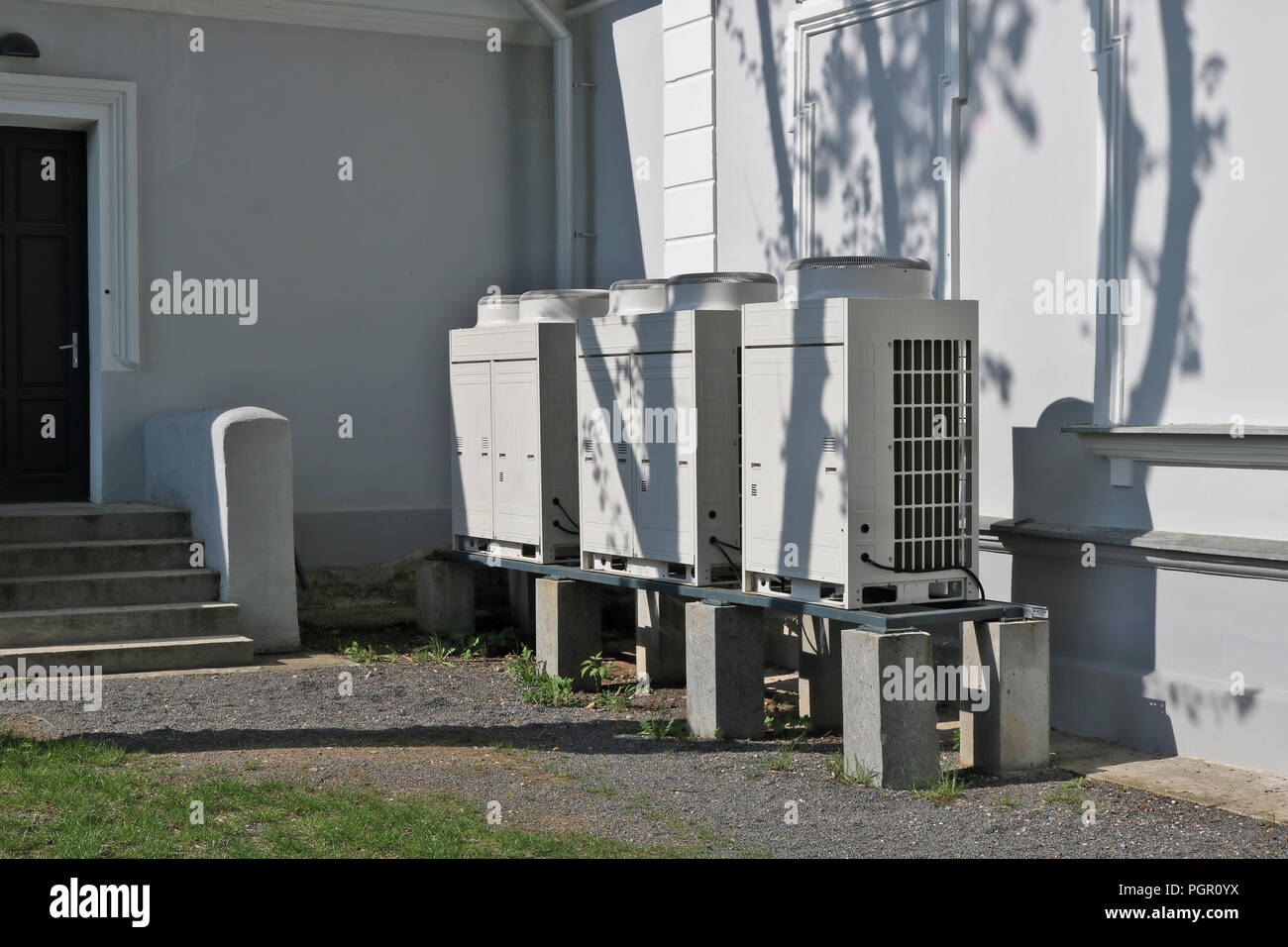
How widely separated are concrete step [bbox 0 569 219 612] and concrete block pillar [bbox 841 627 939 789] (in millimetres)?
4825

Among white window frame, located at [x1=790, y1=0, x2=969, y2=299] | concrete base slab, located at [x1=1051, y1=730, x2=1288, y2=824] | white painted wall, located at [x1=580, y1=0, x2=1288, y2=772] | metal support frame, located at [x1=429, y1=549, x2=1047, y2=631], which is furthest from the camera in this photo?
white window frame, located at [x1=790, y1=0, x2=969, y2=299]

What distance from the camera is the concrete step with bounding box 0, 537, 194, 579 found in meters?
9.55

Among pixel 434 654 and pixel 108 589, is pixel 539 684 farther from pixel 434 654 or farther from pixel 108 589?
pixel 108 589

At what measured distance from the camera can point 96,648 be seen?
29.5 feet

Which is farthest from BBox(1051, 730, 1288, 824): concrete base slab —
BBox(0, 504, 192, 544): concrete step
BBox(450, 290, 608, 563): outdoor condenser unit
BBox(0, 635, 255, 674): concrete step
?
BBox(0, 504, 192, 544): concrete step

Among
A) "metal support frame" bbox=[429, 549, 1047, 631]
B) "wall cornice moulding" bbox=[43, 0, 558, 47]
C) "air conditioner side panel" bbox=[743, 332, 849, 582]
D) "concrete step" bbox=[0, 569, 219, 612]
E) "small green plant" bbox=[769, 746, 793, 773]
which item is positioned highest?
"wall cornice moulding" bbox=[43, 0, 558, 47]

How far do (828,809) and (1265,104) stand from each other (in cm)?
362

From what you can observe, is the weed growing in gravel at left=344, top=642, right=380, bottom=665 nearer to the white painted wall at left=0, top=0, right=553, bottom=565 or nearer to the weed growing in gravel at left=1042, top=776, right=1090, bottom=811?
the white painted wall at left=0, top=0, right=553, bottom=565

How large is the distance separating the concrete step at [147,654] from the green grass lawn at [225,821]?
2.14m

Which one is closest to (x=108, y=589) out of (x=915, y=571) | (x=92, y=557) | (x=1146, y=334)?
(x=92, y=557)

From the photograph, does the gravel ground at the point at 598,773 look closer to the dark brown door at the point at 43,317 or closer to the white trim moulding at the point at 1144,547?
the white trim moulding at the point at 1144,547

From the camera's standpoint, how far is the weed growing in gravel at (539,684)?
334 inches

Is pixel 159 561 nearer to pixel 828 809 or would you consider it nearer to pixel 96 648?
pixel 96 648

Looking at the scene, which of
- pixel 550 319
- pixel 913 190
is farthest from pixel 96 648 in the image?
pixel 913 190
